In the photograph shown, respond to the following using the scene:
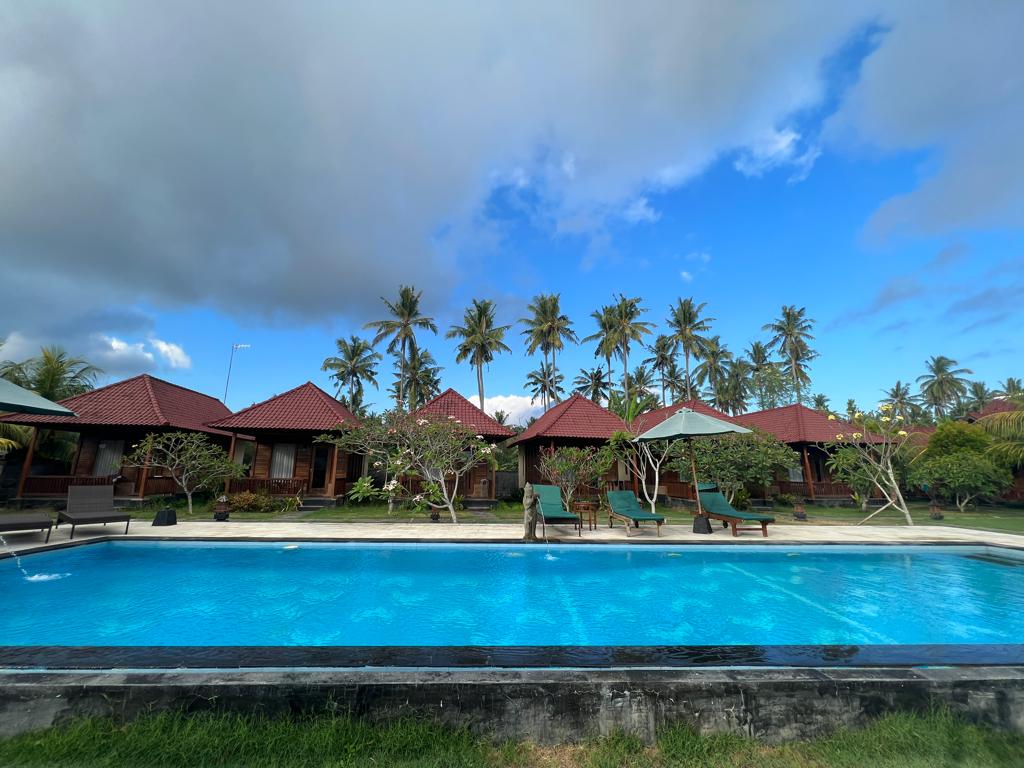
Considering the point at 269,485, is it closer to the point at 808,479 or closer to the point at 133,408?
the point at 133,408

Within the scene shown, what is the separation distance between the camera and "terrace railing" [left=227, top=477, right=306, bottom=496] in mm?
16938

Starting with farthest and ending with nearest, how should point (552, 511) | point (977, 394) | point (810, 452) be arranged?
1. point (977, 394)
2. point (810, 452)
3. point (552, 511)

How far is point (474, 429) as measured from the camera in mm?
17609

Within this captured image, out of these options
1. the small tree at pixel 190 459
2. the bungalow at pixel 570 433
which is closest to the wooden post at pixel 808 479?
the bungalow at pixel 570 433

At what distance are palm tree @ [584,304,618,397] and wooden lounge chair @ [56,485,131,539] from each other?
105 feet

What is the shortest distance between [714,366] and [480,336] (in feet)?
79.2

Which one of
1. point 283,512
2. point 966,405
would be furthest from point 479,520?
point 966,405

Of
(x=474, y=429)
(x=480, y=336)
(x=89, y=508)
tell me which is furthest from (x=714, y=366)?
(x=89, y=508)

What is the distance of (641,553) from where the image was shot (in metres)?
9.30

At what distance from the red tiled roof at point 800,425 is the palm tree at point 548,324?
16.1 metres

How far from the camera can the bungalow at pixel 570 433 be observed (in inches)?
718

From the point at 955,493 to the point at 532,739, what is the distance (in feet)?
84.8

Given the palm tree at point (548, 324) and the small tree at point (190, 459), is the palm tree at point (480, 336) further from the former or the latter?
the small tree at point (190, 459)

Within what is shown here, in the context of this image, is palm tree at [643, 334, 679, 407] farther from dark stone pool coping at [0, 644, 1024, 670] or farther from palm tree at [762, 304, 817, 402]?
dark stone pool coping at [0, 644, 1024, 670]
